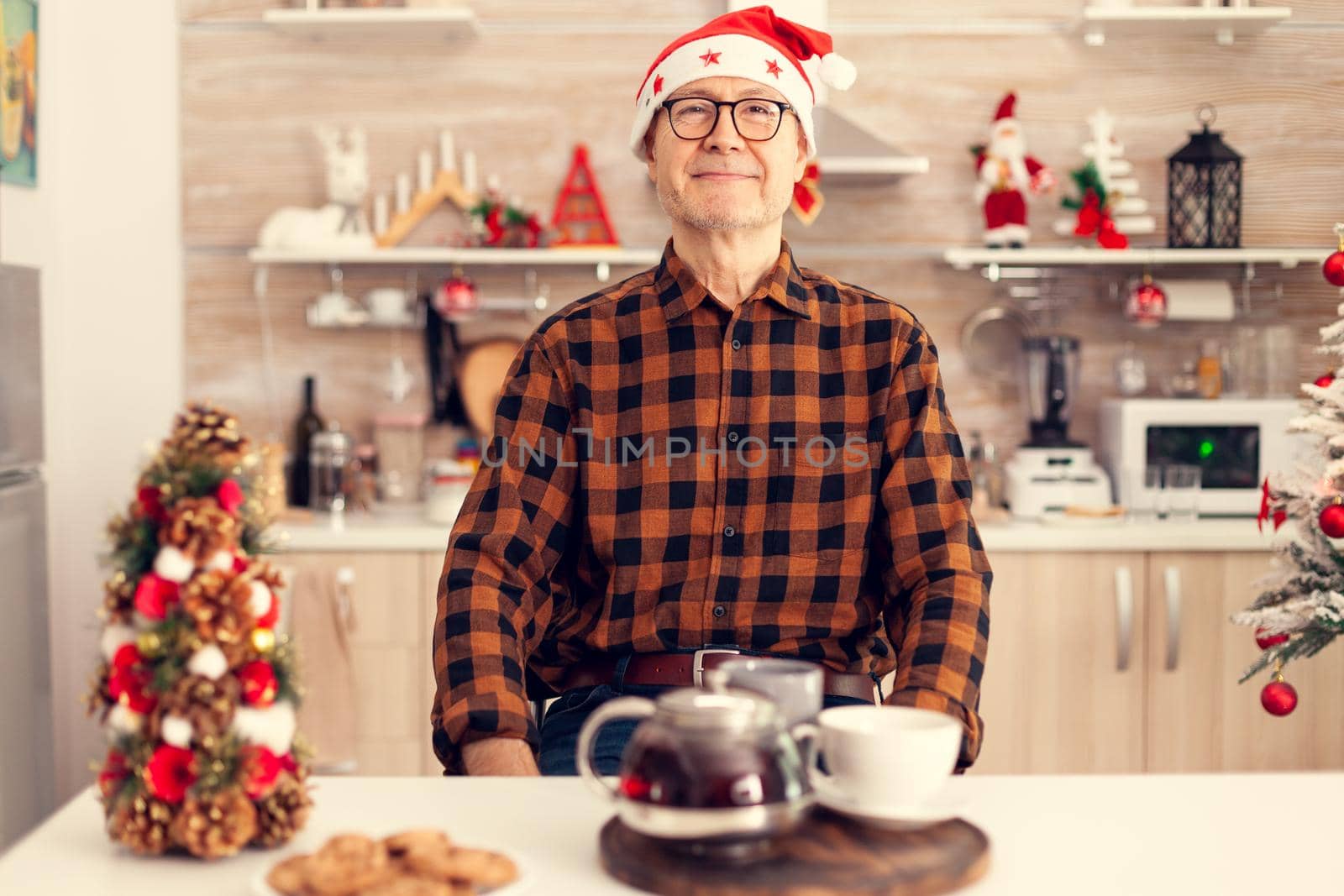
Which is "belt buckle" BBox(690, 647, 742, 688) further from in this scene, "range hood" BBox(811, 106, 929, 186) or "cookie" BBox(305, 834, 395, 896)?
"range hood" BBox(811, 106, 929, 186)

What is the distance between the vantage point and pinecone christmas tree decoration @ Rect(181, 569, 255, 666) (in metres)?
0.87

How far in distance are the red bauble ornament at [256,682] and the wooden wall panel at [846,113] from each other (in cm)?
265

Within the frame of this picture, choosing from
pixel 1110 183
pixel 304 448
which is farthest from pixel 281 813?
pixel 1110 183

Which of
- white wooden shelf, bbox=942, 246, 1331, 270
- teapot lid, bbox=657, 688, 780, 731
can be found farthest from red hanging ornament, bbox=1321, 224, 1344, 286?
teapot lid, bbox=657, 688, 780, 731

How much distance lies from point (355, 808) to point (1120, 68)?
3054 mm

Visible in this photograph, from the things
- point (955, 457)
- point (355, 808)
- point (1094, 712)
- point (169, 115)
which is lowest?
point (1094, 712)

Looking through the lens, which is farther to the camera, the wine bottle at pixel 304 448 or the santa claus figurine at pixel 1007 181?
the wine bottle at pixel 304 448

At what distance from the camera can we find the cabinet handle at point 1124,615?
9.50ft

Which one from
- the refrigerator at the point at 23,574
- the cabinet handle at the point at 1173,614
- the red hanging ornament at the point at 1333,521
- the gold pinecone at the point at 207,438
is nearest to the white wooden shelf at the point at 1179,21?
the cabinet handle at the point at 1173,614

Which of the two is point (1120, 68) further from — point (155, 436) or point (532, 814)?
point (532, 814)

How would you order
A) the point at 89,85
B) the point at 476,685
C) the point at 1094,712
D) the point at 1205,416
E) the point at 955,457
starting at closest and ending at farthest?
the point at 476,685
the point at 955,457
the point at 1094,712
the point at 1205,416
the point at 89,85

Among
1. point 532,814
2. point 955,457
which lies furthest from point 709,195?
point 532,814

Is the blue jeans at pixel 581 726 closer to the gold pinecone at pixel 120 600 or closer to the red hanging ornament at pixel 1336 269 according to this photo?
the gold pinecone at pixel 120 600

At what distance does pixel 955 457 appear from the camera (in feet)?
5.59
